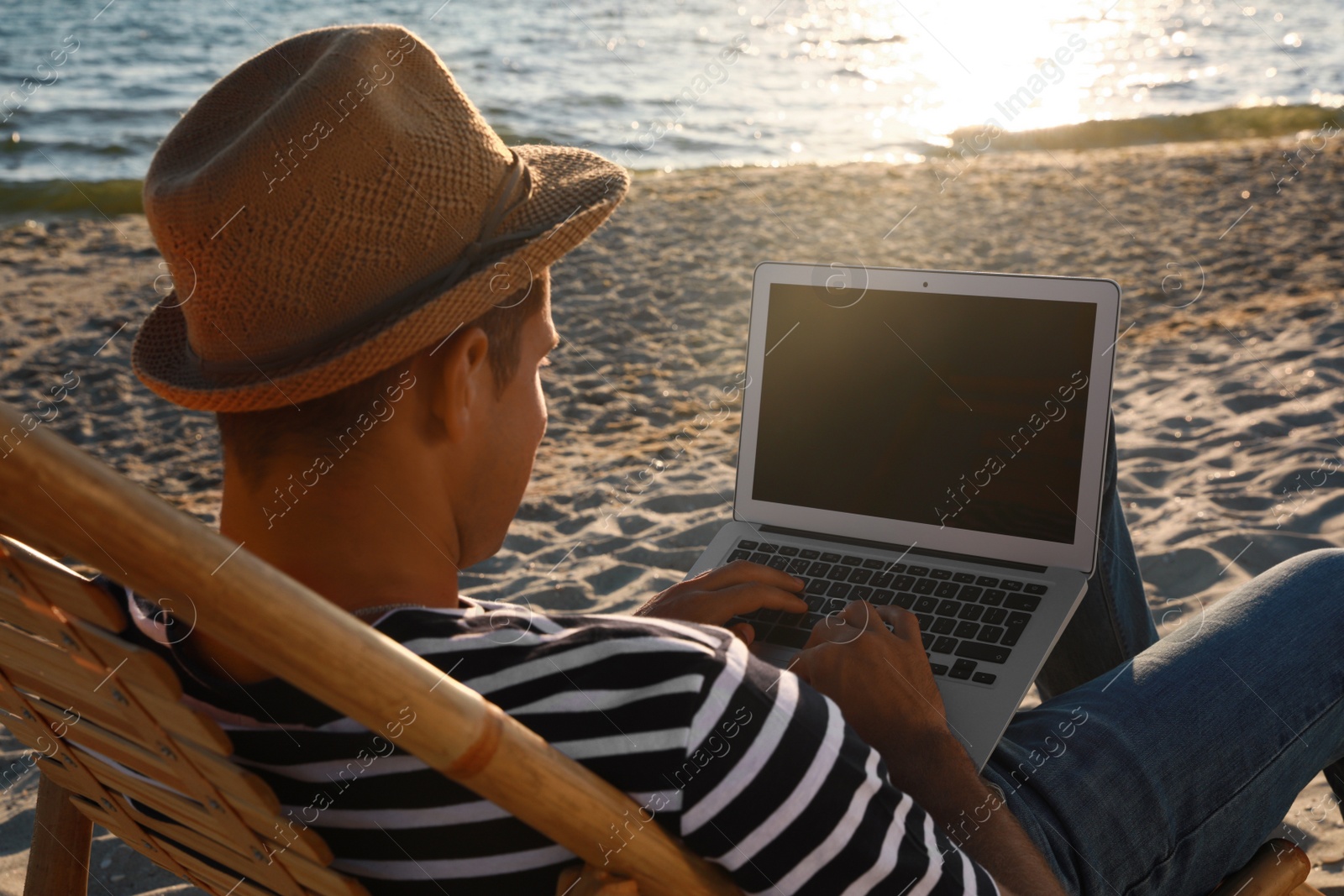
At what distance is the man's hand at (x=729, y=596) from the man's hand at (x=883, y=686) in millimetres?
249

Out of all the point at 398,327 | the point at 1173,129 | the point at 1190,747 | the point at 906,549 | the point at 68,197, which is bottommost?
the point at 68,197

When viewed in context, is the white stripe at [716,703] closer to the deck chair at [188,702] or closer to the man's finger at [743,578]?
the deck chair at [188,702]

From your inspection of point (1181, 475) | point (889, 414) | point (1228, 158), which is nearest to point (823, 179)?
point (1228, 158)

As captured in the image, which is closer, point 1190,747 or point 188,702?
point 188,702

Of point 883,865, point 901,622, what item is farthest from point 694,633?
point 901,622

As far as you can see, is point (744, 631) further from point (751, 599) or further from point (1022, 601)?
point (1022, 601)

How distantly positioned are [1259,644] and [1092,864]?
Answer: 0.50 metres

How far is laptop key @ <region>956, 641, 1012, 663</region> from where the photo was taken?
179 cm

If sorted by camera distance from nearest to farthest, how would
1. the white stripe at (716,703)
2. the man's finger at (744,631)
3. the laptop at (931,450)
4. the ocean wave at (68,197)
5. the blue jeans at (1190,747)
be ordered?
the white stripe at (716,703), the blue jeans at (1190,747), the man's finger at (744,631), the laptop at (931,450), the ocean wave at (68,197)

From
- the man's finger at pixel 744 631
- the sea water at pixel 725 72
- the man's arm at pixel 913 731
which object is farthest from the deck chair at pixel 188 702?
the sea water at pixel 725 72

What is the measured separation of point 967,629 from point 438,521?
1.05 meters

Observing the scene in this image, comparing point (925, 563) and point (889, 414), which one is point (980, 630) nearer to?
point (925, 563)

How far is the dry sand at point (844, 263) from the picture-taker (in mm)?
3670

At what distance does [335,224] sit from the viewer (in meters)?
1.15
